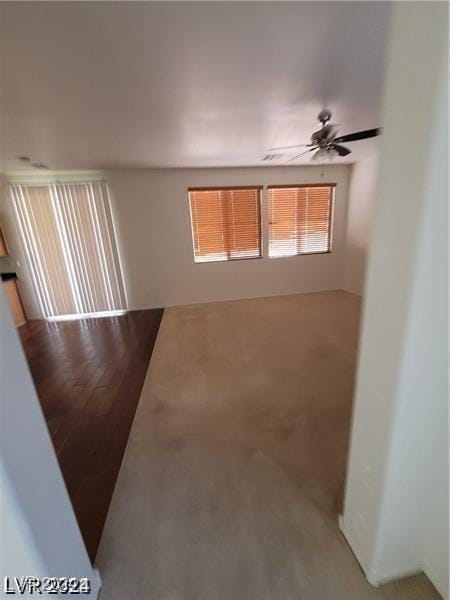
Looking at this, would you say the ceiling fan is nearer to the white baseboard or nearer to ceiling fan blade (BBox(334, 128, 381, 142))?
ceiling fan blade (BBox(334, 128, 381, 142))

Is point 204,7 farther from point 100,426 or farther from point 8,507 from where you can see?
Result: point 100,426

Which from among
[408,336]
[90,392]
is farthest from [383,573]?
[90,392]

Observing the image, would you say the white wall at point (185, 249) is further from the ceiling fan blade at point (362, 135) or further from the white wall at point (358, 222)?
the ceiling fan blade at point (362, 135)

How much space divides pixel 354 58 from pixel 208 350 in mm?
2688

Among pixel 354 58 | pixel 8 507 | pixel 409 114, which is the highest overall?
pixel 354 58

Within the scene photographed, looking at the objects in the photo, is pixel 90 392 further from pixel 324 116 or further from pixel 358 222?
pixel 358 222

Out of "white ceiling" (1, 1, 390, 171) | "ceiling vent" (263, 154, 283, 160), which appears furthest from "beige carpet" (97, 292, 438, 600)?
"ceiling vent" (263, 154, 283, 160)

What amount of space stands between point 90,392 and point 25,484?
1.78m

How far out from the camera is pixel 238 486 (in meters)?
1.34

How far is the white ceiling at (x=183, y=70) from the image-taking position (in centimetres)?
119

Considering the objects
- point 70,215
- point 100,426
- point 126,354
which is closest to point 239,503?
point 100,426

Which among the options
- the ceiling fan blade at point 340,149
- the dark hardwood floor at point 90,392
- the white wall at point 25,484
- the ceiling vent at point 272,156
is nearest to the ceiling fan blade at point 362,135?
the ceiling fan blade at point 340,149

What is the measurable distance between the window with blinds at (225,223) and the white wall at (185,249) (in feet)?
0.43

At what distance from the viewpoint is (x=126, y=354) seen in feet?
9.59
